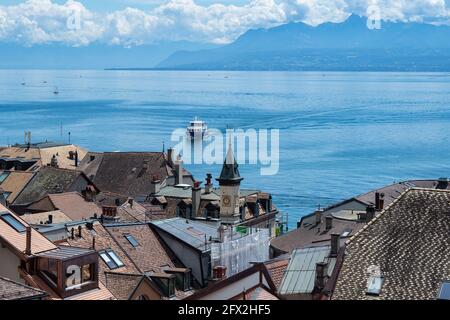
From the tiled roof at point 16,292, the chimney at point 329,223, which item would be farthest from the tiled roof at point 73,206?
the tiled roof at point 16,292

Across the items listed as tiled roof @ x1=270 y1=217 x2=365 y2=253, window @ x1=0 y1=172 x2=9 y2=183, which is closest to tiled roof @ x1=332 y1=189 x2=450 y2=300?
tiled roof @ x1=270 y1=217 x2=365 y2=253

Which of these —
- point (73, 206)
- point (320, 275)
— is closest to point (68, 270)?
point (320, 275)

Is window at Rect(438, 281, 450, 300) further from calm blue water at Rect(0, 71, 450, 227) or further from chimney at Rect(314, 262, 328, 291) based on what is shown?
calm blue water at Rect(0, 71, 450, 227)

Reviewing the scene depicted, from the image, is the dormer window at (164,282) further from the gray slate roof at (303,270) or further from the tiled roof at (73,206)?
the tiled roof at (73,206)

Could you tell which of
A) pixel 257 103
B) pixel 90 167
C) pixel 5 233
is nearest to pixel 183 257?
pixel 5 233

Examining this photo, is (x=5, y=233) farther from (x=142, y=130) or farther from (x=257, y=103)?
(x=257, y=103)

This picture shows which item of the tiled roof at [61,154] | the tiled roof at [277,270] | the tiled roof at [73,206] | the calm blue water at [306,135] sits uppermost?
the tiled roof at [277,270]
